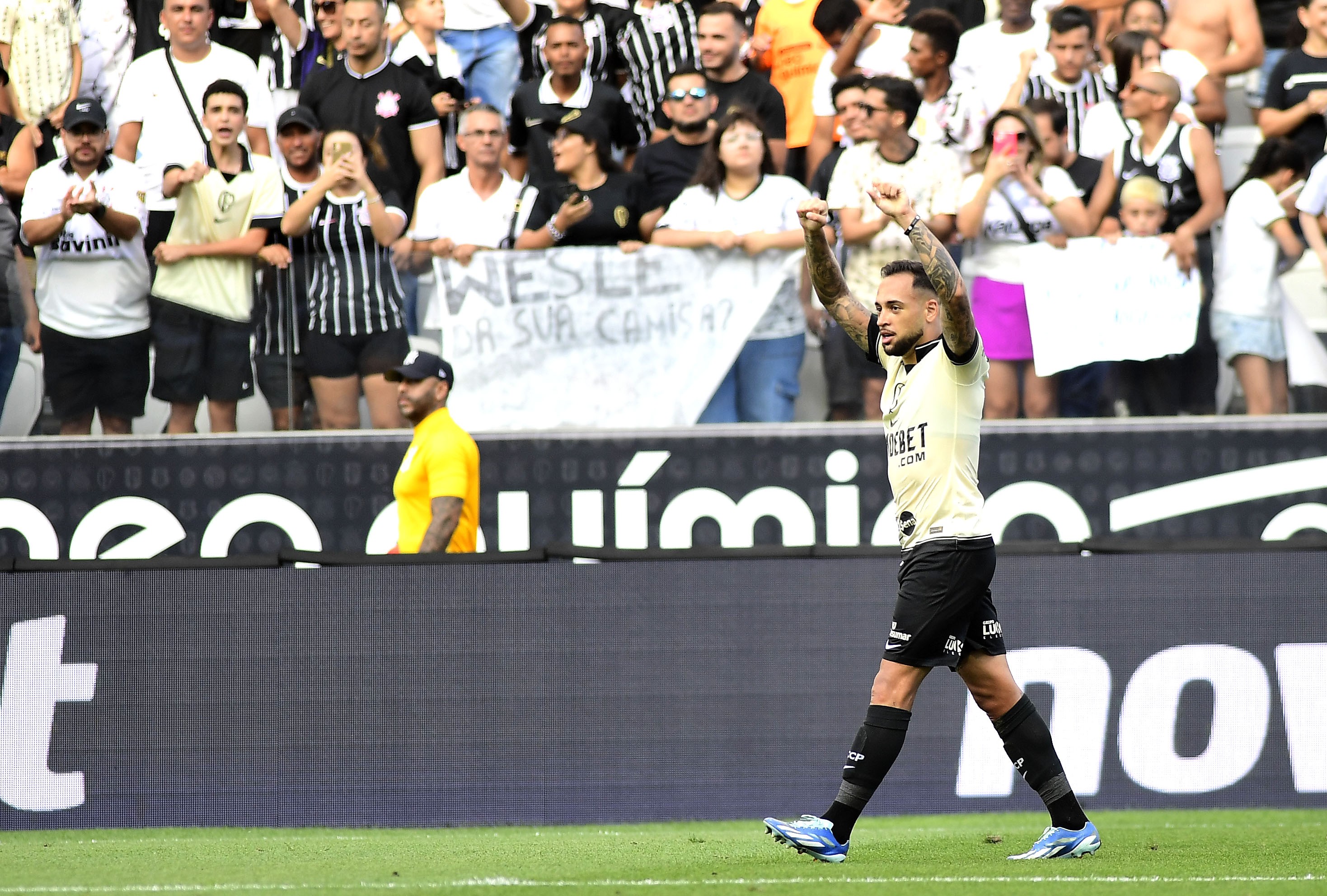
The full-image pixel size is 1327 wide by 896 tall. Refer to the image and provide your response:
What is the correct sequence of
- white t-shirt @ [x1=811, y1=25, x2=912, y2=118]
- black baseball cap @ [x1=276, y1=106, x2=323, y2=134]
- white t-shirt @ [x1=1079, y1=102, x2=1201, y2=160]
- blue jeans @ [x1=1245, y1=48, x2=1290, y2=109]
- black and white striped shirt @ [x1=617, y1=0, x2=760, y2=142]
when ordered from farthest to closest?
1. black and white striped shirt @ [x1=617, y1=0, x2=760, y2=142]
2. blue jeans @ [x1=1245, y1=48, x2=1290, y2=109]
3. white t-shirt @ [x1=811, y1=25, x2=912, y2=118]
4. black baseball cap @ [x1=276, y1=106, x2=323, y2=134]
5. white t-shirt @ [x1=1079, y1=102, x2=1201, y2=160]

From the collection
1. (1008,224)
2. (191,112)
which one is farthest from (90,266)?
(1008,224)

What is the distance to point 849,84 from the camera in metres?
9.83

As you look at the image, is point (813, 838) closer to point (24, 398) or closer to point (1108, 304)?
point (1108, 304)

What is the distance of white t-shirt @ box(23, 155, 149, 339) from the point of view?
934cm

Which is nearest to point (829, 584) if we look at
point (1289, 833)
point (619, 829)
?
point (619, 829)

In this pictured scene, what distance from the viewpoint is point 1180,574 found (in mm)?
7910

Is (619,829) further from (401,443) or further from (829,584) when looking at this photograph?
(401,443)

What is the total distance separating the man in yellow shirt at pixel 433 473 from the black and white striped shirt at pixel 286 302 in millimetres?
1115

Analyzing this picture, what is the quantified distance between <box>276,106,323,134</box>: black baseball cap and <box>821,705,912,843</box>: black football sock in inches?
231

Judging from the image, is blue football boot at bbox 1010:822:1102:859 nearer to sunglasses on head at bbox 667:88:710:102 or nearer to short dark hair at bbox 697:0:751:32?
sunglasses on head at bbox 667:88:710:102

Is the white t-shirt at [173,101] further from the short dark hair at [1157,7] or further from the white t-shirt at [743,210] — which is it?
the short dark hair at [1157,7]

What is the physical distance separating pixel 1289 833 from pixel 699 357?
4.02 meters

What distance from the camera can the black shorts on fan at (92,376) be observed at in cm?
923

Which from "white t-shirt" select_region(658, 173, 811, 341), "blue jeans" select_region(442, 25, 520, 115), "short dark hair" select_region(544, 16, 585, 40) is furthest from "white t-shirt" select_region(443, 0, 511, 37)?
"white t-shirt" select_region(658, 173, 811, 341)
